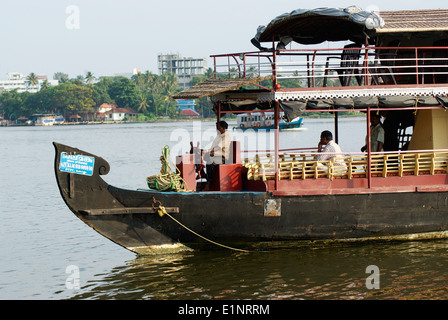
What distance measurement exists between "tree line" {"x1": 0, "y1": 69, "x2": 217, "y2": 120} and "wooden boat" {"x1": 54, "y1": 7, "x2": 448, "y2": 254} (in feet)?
330

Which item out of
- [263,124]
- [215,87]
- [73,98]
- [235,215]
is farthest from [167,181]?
[73,98]

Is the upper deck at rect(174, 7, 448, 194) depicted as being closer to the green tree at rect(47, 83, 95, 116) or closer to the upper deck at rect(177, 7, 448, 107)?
the upper deck at rect(177, 7, 448, 107)

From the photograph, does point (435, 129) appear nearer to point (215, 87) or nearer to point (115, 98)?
point (215, 87)

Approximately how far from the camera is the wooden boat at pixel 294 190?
9695mm

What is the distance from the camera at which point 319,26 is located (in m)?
11.0

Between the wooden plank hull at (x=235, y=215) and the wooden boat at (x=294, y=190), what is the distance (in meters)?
0.02

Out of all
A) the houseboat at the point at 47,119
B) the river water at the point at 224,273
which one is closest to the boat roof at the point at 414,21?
the river water at the point at 224,273

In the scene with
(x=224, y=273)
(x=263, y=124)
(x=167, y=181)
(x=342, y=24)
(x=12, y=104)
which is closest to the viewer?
(x=224, y=273)

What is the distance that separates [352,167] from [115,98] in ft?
366

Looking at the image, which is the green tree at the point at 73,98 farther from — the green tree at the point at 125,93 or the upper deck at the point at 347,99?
the upper deck at the point at 347,99

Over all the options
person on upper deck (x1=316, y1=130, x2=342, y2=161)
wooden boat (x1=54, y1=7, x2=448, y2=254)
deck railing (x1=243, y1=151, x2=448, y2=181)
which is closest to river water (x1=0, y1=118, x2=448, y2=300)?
wooden boat (x1=54, y1=7, x2=448, y2=254)

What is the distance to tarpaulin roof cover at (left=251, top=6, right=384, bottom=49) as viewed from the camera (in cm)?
957

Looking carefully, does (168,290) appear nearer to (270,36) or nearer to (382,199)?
(382,199)
